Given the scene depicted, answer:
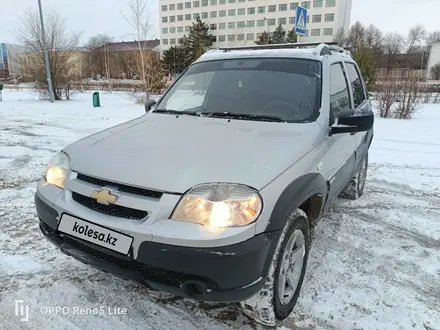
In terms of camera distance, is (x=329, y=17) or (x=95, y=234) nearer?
(x=95, y=234)

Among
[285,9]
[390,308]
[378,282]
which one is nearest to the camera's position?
[390,308]

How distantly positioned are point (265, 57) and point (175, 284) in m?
2.37

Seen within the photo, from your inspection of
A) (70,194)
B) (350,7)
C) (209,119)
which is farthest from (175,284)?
(350,7)

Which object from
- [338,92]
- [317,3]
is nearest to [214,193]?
[338,92]

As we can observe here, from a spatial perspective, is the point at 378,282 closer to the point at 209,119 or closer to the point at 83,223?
the point at 209,119

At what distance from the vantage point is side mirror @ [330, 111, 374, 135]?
260 cm

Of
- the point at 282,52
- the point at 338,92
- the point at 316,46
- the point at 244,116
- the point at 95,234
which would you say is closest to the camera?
the point at 95,234

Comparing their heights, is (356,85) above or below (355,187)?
above

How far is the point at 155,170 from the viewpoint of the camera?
1.97 metres

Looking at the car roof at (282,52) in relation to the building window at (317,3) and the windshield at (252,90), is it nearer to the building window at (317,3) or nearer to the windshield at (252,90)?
the windshield at (252,90)

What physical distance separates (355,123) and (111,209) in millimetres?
1894

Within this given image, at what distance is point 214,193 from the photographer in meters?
1.84

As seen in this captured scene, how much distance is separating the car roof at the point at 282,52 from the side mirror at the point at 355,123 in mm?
815

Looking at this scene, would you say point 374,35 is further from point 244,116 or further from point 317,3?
point 244,116
